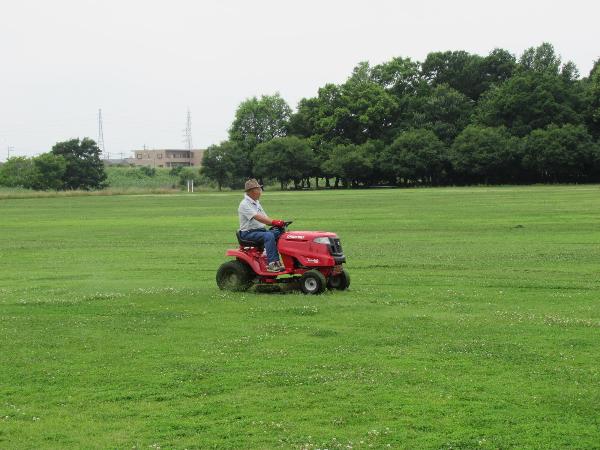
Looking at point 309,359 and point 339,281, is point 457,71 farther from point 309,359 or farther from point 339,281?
point 309,359

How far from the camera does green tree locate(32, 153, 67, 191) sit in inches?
5195

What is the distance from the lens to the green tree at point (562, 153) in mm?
110125

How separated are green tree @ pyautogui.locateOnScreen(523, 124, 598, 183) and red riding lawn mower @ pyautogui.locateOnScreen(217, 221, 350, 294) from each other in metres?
99.1

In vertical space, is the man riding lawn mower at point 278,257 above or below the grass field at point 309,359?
above

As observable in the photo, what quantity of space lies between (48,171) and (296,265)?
12267 centimetres

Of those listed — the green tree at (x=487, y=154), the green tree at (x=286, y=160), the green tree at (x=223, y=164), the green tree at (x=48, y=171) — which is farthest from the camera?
the green tree at (x=223, y=164)

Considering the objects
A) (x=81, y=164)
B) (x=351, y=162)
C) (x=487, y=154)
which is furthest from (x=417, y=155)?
(x=81, y=164)

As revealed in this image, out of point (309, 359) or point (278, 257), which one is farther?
point (278, 257)

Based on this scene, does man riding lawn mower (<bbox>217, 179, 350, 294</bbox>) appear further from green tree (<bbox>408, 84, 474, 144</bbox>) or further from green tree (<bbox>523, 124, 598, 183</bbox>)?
green tree (<bbox>408, 84, 474, 144</bbox>)

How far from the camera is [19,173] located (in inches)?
5389

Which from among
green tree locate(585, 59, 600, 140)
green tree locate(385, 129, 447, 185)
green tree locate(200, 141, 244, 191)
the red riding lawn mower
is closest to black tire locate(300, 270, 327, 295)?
the red riding lawn mower

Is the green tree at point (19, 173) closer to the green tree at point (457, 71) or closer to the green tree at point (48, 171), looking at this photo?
the green tree at point (48, 171)

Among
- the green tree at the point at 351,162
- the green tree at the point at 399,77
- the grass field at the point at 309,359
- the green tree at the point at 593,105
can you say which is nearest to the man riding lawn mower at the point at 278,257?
the grass field at the point at 309,359

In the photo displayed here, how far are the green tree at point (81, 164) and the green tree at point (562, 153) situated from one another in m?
67.6
